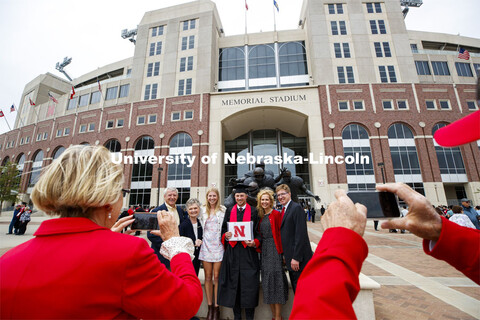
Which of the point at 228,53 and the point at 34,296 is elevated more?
the point at 228,53

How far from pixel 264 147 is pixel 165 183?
50.5ft

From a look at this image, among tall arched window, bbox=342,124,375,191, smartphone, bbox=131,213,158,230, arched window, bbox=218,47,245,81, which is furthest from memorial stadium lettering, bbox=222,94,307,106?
smartphone, bbox=131,213,158,230

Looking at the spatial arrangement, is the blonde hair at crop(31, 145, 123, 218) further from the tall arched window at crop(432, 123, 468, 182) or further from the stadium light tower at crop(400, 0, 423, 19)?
the stadium light tower at crop(400, 0, 423, 19)

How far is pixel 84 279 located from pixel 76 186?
0.46m

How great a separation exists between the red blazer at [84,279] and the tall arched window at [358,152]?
27.3m

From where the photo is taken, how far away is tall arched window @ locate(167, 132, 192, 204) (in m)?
27.7

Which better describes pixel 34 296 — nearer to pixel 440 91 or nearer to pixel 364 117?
pixel 364 117

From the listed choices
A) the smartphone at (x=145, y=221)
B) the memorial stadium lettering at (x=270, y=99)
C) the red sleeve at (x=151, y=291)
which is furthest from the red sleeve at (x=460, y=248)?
the memorial stadium lettering at (x=270, y=99)

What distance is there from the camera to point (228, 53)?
34.1 metres

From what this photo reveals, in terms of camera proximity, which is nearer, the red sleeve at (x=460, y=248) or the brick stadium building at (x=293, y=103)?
the red sleeve at (x=460, y=248)

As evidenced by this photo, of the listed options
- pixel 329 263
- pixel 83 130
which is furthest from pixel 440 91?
pixel 83 130

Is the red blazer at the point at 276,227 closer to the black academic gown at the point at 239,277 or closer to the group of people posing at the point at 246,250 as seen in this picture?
the group of people posing at the point at 246,250

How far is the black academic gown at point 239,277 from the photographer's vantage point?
367 centimetres

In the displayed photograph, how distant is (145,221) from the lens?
2119 mm
